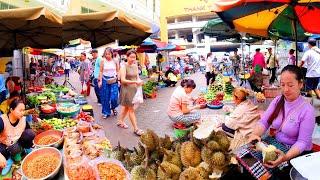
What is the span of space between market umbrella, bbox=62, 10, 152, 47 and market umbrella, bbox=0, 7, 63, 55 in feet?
1.06

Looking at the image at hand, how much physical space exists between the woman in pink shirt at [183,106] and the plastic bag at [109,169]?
394 cm

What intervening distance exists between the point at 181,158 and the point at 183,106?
4442 mm

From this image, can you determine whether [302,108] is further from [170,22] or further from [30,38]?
[170,22]

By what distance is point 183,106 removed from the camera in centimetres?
737

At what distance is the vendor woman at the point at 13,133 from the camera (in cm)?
520

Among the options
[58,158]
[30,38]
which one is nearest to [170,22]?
[30,38]

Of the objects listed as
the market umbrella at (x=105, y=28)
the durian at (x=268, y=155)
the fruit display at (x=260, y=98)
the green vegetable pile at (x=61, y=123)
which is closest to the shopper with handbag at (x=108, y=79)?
the market umbrella at (x=105, y=28)

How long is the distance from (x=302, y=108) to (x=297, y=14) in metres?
3.93

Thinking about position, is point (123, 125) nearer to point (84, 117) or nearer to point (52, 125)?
point (84, 117)

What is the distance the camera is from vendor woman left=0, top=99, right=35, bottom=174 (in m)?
5.20

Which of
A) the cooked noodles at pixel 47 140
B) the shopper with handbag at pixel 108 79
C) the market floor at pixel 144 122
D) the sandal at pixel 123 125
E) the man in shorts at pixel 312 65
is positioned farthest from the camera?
the man in shorts at pixel 312 65

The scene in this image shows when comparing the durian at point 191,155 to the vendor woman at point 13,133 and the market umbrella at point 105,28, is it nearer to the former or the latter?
the vendor woman at point 13,133

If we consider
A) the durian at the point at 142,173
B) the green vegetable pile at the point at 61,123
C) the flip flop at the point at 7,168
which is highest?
the durian at the point at 142,173

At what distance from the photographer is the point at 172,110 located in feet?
24.3
